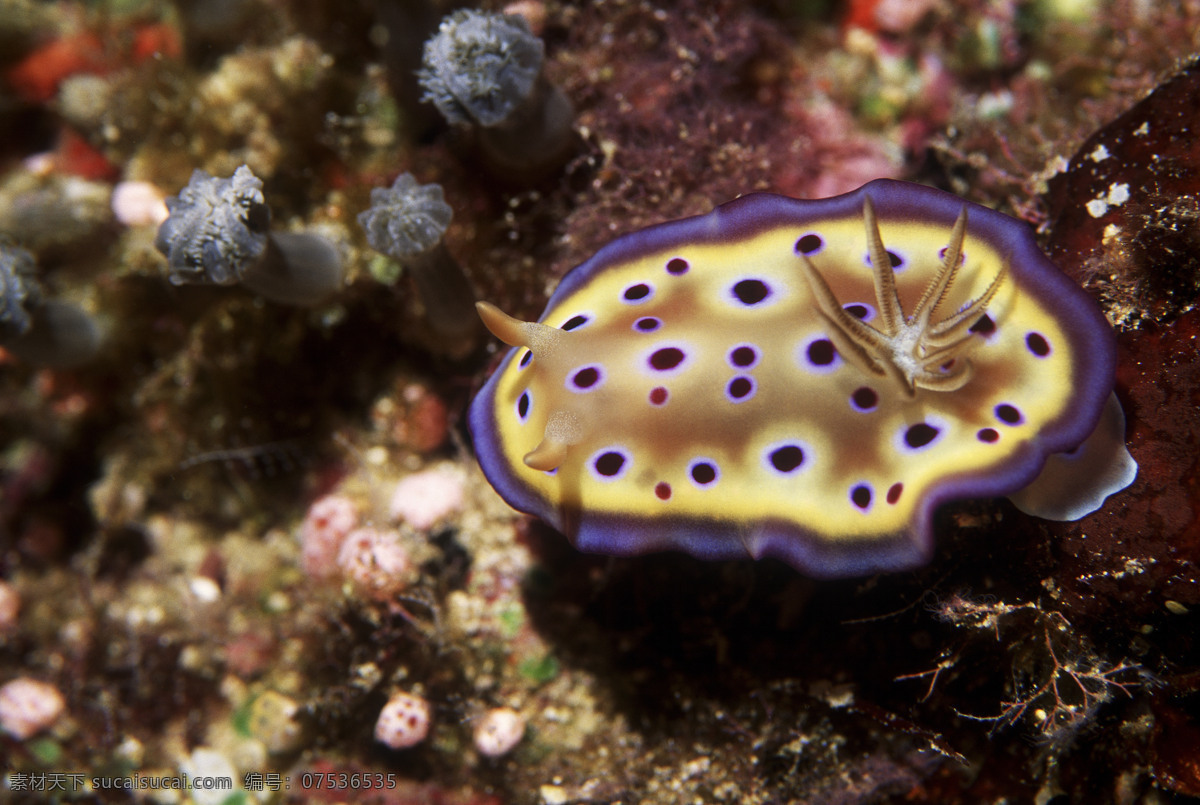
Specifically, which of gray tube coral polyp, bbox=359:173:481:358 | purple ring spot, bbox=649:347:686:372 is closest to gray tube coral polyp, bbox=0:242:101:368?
gray tube coral polyp, bbox=359:173:481:358

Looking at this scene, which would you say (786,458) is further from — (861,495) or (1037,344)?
(1037,344)

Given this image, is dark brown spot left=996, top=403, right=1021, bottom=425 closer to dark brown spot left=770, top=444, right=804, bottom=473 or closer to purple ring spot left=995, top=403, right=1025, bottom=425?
purple ring spot left=995, top=403, right=1025, bottom=425

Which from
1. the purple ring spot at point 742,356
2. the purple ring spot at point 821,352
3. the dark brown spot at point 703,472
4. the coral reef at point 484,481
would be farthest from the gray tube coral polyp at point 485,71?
the dark brown spot at point 703,472

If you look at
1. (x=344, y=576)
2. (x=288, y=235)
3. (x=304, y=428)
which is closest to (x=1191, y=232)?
(x=288, y=235)

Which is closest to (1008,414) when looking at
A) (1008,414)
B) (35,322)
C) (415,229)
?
(1008,414)

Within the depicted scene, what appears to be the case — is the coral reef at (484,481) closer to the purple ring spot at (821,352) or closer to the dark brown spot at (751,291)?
the purple ring spot at (821,352)
